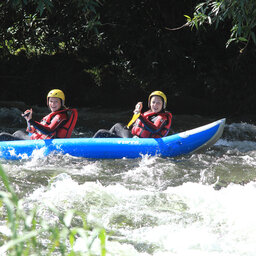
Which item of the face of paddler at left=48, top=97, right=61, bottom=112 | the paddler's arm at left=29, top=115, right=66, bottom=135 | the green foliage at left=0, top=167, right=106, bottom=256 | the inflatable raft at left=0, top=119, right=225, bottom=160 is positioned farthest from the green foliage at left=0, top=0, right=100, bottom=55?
the green foliage at left=0, top=167, right=106, bottom=256

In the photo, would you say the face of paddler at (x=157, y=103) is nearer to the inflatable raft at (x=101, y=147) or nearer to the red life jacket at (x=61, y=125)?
the inflatable raft at (x=101, y=147)

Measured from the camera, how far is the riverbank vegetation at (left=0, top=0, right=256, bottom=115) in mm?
9398

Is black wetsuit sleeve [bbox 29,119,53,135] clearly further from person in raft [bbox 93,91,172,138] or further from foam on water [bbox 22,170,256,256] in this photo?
foam on water [bbox 22,170,256,256]

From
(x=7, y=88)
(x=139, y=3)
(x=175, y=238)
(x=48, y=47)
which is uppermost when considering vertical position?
(x=139, y=3)

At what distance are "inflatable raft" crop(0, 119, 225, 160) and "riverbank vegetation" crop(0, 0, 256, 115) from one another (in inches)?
138

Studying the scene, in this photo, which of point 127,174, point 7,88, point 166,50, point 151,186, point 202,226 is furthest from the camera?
point 7,88

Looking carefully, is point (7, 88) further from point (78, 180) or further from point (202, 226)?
point (202, 226)

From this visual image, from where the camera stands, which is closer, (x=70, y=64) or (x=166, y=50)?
(x=166, y=50)

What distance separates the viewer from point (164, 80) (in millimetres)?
9875

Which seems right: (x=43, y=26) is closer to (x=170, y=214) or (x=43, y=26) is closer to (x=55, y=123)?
(x=55, y=123)

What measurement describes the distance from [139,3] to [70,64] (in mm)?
2395

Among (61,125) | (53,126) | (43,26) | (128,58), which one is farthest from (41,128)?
(128,58)

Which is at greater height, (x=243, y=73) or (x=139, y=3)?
(x=139, y=3)

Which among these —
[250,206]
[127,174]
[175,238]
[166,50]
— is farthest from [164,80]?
[175,238]
